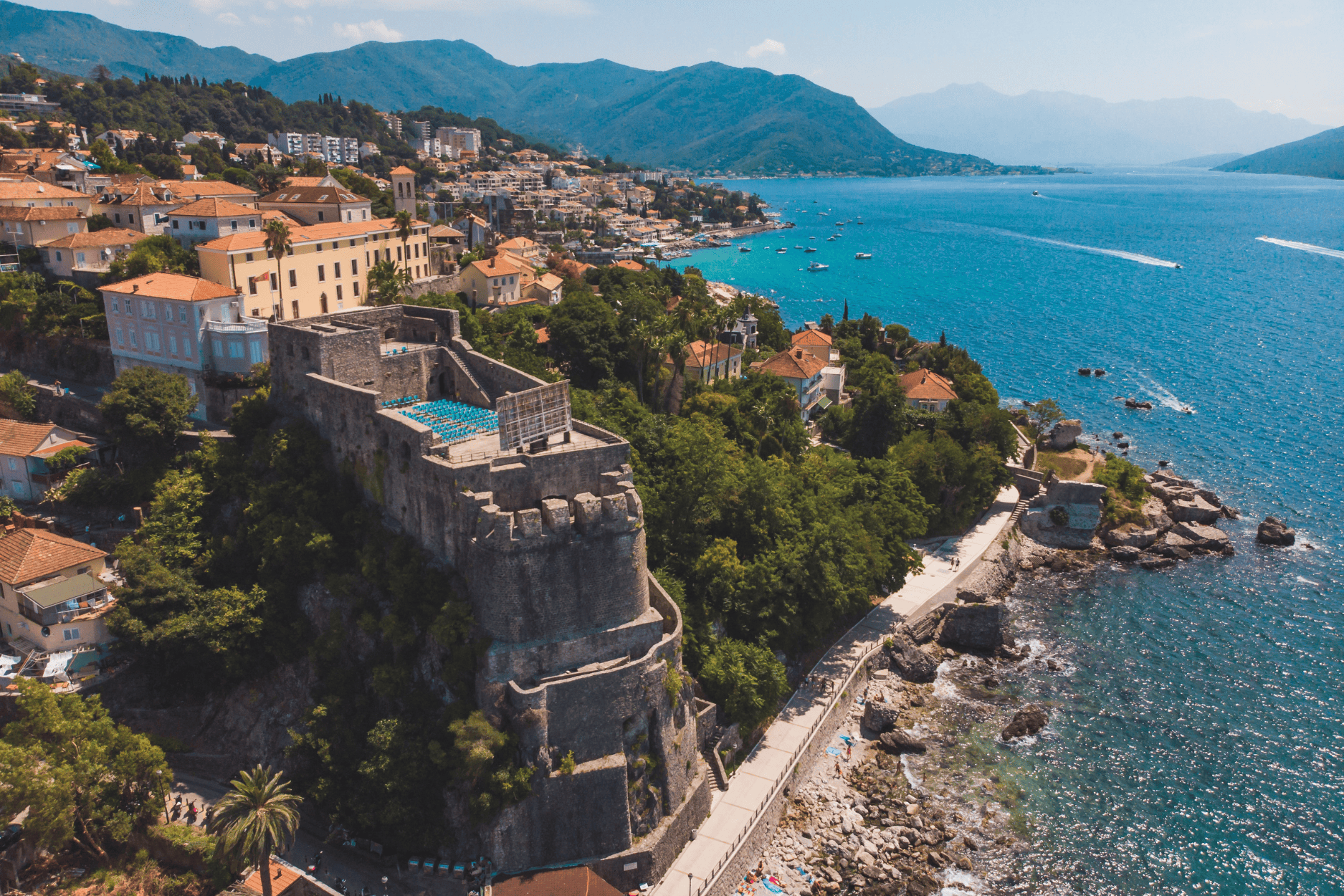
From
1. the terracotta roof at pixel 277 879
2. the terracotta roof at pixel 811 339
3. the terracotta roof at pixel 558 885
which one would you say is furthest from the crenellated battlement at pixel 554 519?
the terracotta roof at pixel 811 339

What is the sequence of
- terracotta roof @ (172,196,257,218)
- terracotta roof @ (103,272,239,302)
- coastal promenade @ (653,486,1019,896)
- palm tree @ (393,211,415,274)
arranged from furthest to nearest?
palm tree @ (393,211,415,274), terracotta roof @ (172,196,257,218), terracotta roof @ (103,272,239,302), coastal promenade @ (653,486,1019,896)

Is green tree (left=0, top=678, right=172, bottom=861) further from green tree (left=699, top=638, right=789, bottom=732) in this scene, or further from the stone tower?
the stone tower

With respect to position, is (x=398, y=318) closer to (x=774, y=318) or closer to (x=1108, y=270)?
(x=774, y=318)

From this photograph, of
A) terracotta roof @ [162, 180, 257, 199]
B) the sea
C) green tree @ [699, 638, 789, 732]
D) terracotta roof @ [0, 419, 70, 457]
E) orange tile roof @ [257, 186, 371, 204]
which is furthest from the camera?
terracotta roof @ [162, 180, 257, 199]

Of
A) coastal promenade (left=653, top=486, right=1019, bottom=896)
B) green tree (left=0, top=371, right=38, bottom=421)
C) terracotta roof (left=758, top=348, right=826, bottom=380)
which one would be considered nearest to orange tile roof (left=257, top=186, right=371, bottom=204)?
green tree (left=0, top=371, right=38, bottom=421)

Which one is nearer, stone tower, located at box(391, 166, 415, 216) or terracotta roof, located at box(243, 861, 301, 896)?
terracotta roof, located at box(243, 861, 301, 896)

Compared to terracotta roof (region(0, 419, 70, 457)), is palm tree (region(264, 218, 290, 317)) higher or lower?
higher

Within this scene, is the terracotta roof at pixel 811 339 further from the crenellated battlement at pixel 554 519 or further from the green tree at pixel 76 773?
the green tree at pixel 76 773
